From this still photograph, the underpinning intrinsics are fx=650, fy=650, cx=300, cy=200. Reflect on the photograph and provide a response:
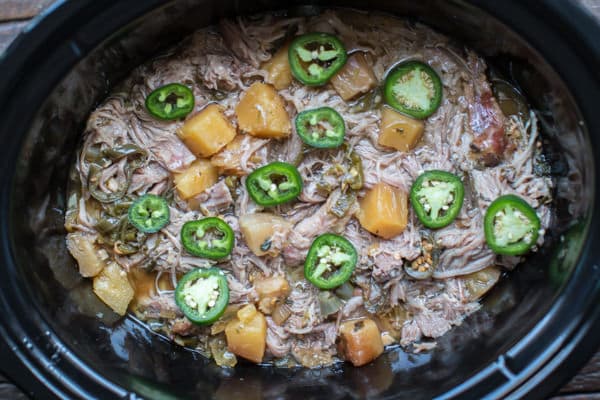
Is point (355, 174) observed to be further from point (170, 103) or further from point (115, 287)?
point (115, 287)

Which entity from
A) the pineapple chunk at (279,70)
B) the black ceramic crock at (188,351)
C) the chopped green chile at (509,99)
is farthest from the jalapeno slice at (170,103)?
the chopped green chile at (509,99)

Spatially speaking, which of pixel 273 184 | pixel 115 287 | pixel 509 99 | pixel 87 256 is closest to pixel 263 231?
pixel 273 184

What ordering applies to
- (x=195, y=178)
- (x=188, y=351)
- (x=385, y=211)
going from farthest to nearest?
(x=188, y=351), (x=195, y=178), (x=385, y=211)

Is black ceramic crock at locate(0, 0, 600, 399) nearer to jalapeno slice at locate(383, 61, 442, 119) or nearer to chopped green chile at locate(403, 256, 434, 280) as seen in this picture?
jalapeno slice at locate(383, 61, 442, 119)

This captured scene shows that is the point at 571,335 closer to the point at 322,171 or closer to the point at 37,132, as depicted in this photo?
the point at 322,171

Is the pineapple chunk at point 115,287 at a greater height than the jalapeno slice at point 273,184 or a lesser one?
lesser

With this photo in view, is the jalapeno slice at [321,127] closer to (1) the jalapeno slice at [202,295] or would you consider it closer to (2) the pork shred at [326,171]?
(2) the pork shred at [326,171]
